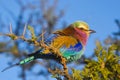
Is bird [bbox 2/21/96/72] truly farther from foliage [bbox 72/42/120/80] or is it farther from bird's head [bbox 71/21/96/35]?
foliage [bbox 72/42/120/80]

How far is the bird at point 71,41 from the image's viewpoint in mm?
3697

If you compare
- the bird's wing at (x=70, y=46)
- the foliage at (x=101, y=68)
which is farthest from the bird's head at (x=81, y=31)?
the foliage at (x=101, y=68)

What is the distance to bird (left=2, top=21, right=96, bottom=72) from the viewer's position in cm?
370

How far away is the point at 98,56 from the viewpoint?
306 cm

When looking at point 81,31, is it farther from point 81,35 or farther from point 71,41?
point 71,41

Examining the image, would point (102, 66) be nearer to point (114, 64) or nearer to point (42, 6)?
point (114, 64)

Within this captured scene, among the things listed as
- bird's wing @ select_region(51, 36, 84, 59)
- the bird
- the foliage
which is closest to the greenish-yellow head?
the bird

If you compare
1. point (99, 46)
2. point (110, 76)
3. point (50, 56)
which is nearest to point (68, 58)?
point (50, 56)

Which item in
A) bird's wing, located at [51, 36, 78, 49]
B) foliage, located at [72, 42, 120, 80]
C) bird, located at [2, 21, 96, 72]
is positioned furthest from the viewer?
bird's wing, located at [51, 36, 78, 49]

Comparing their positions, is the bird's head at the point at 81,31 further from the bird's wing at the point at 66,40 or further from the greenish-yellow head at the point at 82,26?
the bird's wing at the point at 66,40

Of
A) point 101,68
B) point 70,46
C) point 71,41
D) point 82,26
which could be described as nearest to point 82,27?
point 82,26

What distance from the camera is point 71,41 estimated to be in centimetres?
430

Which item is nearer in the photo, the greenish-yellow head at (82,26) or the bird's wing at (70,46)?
the bird's wing at (70,46)

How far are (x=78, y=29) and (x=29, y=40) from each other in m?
2.01
